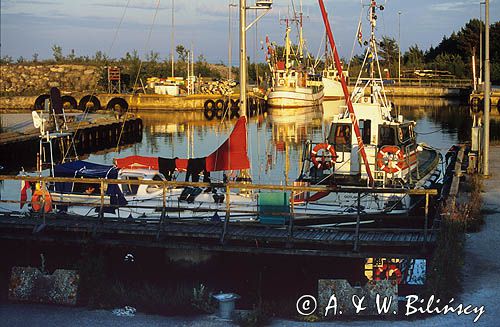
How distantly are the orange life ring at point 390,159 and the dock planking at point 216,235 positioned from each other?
180 inches

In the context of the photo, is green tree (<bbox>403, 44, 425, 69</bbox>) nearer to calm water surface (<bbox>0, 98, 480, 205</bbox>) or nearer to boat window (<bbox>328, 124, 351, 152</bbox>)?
calm water surface (<bbox>0, 98, 480, 205</bbox>)

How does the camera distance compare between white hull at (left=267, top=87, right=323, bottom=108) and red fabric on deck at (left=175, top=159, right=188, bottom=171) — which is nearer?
red fabric on deck at (left=175, top=159, right=188, bottom=171)

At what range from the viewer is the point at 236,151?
64.8 feet

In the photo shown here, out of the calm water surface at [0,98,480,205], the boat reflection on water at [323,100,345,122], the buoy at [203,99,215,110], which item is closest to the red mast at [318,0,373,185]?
the calm water surface at [0,98,480,205]

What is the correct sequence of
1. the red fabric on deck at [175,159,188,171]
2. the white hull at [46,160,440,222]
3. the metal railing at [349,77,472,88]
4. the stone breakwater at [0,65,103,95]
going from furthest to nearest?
the metal railing at [349,77,472,88] < the stone breakwater at [0,65,103,95] < the red fabric on deck at [175,159,188,171] < the white hull at [46,160,440,222]

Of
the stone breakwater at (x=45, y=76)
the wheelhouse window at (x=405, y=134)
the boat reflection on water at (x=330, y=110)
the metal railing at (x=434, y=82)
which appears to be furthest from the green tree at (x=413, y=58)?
the wheelhouse window at (x=405, y=134)

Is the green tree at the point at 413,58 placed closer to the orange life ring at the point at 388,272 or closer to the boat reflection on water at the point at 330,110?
the boat reflection on water at the point at 330,110

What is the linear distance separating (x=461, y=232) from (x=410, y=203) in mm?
3951

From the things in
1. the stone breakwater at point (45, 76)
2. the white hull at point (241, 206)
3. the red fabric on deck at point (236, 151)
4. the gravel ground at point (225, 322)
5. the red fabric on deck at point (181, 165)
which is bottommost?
the gravel ground at point (225, 322)

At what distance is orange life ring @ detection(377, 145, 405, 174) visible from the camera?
20.8 metres

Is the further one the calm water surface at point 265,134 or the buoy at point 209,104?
the buoy at point 209,104

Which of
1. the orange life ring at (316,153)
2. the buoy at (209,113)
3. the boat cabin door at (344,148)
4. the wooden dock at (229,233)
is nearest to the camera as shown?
the wooden dock at (229,233)

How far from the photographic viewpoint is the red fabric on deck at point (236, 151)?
19.7 metres

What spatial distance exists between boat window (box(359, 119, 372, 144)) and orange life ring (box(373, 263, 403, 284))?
8.05 meters
